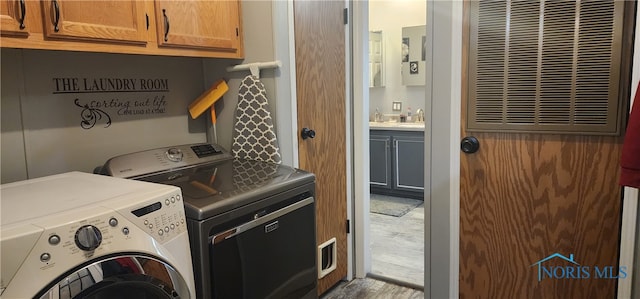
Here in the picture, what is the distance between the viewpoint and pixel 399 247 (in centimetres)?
331

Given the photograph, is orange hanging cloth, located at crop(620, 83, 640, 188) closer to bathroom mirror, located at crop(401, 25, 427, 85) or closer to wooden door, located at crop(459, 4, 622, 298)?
wooden door, located at crop(459, 4, 622, 298)

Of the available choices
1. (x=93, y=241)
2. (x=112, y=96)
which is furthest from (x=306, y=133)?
(x=93, y=241)

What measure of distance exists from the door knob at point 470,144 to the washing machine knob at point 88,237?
58.0 inches

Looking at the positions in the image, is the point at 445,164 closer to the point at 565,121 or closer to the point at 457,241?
the point at 457,241

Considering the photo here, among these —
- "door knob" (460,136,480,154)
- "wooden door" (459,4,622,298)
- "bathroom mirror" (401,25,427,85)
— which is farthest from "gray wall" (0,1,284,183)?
"bathroom mirror" (401,25,427,85)

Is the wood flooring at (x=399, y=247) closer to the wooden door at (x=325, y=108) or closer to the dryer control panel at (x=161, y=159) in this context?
the wooden door at (x=325, y=108)

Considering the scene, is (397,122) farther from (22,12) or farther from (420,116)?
(22,12)

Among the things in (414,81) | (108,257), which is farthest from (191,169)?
(414,81)

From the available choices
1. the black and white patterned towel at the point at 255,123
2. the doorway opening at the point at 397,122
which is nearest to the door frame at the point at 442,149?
the black and white patterned towel at the point at 255,123

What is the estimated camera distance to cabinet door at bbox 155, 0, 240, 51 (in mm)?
1714

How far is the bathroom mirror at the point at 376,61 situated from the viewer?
4.86 meters

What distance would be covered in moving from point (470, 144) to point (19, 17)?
5.68 feet

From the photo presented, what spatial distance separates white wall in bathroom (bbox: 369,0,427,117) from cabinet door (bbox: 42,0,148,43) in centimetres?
362

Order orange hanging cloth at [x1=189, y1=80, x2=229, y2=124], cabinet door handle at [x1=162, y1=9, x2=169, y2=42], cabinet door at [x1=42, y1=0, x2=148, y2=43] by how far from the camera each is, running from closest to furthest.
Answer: cabinet door at [x1=42, y1=0, x2=148, y2=43]
cabinet door handle at [x1=162, y1=9, x2=169, y2=42]
orange hanging cloth at [x1=189, y1=80, x2=229, y2=124]
